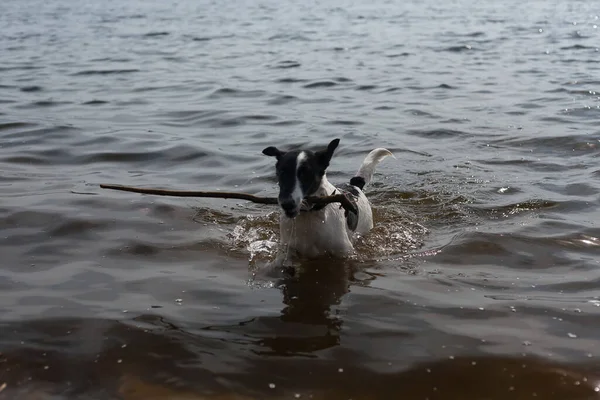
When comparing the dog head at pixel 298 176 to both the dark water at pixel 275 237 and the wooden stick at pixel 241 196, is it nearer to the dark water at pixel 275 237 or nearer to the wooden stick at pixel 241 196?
the wooden stick at pixel 241 196

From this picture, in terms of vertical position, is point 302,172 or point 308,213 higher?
point 302,172

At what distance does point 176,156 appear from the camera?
11359 mm

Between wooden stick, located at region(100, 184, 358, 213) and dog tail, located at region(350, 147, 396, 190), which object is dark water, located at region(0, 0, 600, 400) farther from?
wooden stick, located at region(100, 184, 358, 213)

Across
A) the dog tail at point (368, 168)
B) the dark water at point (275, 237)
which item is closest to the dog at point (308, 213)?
the dark water at point (275, 237)

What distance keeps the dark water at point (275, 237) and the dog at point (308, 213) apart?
22 centimetres

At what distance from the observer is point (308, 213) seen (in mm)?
7078

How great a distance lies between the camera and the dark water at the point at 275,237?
527cm

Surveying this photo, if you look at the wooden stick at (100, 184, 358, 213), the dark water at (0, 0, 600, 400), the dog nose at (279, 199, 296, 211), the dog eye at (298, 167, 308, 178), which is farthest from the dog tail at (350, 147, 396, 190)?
the dog nose at (279, 199, 296, 211)

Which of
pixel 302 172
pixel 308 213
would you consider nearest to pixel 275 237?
pixel 308 213

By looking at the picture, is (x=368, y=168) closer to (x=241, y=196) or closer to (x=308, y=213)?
(x=308, y=213)

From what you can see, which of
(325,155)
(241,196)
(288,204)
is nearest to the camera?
(288,204)

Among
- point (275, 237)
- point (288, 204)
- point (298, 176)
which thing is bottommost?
point (275, 237)

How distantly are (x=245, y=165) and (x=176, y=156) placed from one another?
1118 millimetres

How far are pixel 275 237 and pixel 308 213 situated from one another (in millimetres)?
1236
